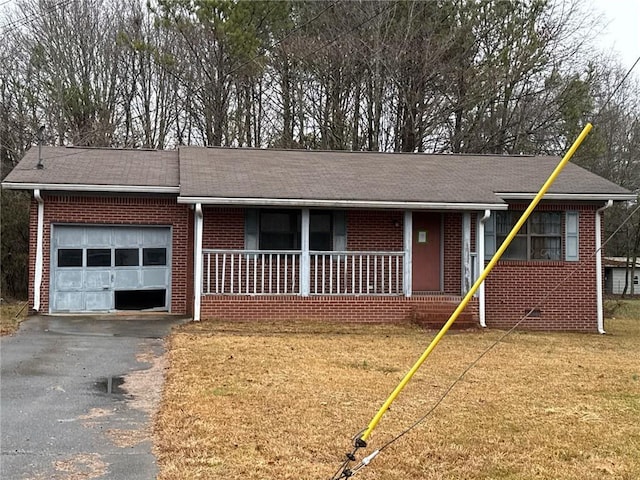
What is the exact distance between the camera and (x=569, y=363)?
987 cm

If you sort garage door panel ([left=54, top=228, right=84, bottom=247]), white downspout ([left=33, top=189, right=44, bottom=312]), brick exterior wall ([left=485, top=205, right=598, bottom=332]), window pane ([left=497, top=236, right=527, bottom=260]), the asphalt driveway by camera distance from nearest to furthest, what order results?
the asphalt driveway, white downspout ([left=33, top=189, right=44, bottom=312]), garage door panel ([left=54, top=228, right=84, bottom=247]), brick exterior wall ([left=485, top=205, right=598, bottom=332]), window pane ([left=497, top=236, right=527, bottom=260])

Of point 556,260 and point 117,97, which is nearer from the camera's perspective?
point 556,260

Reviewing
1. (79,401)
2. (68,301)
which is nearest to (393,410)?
(79,401)

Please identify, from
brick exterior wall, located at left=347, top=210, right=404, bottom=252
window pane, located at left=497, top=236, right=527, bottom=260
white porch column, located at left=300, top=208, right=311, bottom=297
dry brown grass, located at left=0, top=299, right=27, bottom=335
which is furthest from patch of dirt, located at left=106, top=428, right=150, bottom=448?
window pane, located at left=497, top=236, right=527, bottom=260

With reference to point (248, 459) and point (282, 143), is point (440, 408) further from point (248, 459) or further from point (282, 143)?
point (282, 143)

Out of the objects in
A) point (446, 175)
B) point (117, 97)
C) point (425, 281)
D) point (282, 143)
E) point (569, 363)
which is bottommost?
point (569, 363)

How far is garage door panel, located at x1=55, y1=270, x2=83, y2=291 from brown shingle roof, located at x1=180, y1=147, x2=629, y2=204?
3.10m

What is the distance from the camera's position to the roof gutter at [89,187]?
43.5ft

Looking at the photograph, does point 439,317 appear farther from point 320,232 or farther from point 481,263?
point 320,232

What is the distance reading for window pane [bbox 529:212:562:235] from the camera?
15297mm

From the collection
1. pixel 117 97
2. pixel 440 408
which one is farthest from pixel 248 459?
pixel 117 97

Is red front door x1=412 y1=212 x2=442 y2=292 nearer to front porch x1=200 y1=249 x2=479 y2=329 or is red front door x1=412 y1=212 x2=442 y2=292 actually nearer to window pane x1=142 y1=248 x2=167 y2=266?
front porch x1=200 y1=249 x2=479 y2=329

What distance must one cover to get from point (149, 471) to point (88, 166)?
38.1 feet

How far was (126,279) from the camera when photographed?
575 inches
